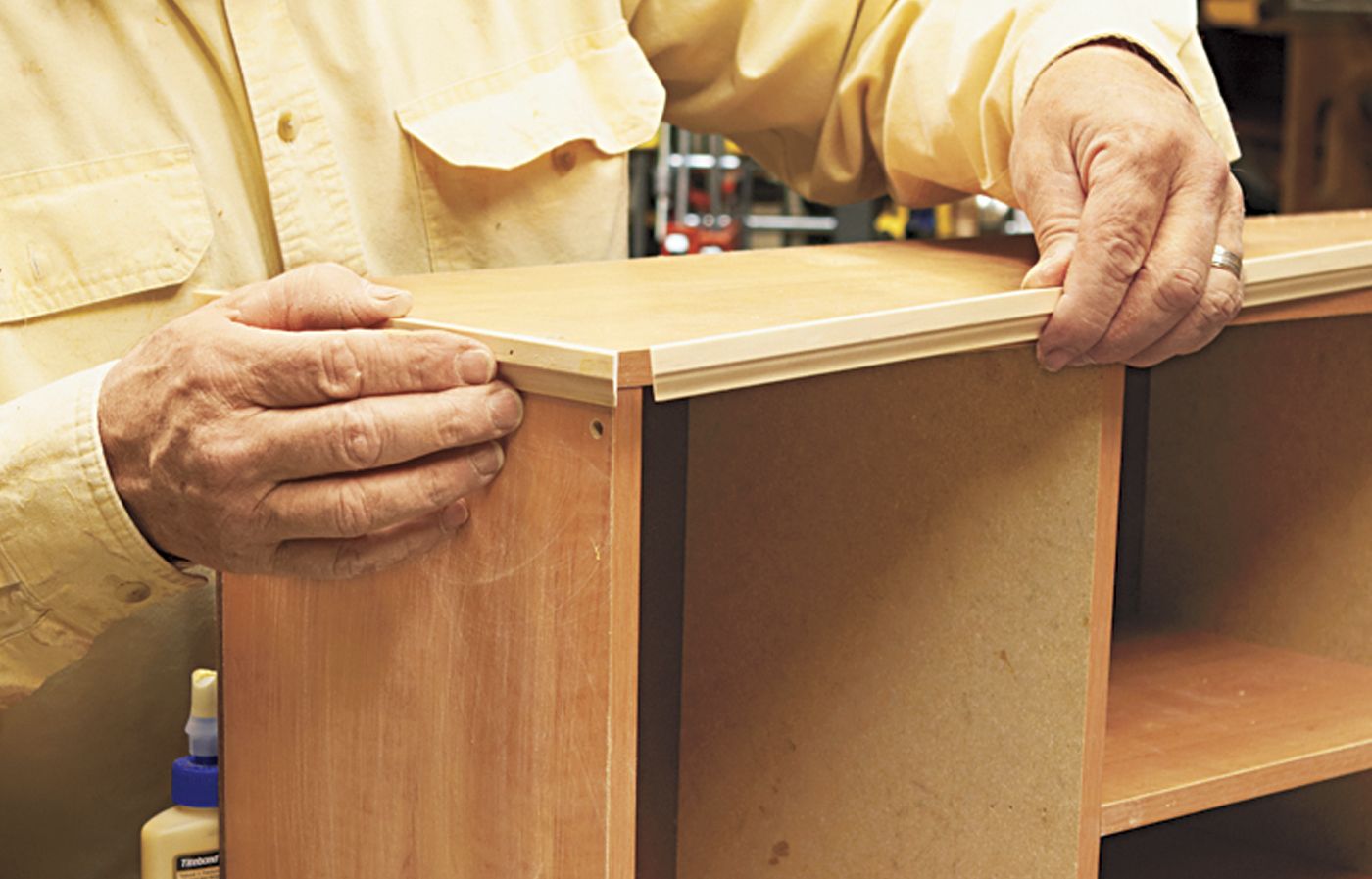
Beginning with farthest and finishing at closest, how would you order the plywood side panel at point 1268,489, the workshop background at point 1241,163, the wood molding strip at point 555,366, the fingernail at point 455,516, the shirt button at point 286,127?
the workshop background at point 1241,163 < the plywood side panel at point 1268,489 < the shirt button at point 286,127 < the fingernail at point 455,516 < the wood molding strip at point 555,366

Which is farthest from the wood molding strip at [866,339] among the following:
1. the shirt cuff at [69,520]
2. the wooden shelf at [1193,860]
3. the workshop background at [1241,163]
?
the workshop background at [1241,163]

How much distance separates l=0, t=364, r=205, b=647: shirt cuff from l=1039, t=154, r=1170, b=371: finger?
53cm

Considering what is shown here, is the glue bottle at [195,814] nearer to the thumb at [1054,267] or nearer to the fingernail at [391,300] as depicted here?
the fingernail at [391,300]

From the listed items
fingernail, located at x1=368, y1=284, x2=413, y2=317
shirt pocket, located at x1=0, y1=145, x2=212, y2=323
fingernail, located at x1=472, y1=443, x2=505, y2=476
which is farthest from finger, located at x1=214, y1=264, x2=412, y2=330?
shirt pocket, located at x1=0, y1=145, x2=212, y2=323

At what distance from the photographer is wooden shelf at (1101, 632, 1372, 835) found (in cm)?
103

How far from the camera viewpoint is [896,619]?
1018 millimetres

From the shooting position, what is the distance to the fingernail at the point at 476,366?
2.53 ft

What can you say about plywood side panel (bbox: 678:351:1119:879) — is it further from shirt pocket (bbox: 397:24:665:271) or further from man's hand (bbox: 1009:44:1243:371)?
shirt pocket (bbox: 397:24:665:271)

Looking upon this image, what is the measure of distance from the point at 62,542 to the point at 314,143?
36 cm

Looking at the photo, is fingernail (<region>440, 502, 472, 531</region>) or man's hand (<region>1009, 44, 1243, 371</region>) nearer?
fingernail (<region>440, 502, 472, 531</region>)

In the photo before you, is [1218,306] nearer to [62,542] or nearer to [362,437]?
[362,437]

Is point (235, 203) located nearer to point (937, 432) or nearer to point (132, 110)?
point (132, 110)

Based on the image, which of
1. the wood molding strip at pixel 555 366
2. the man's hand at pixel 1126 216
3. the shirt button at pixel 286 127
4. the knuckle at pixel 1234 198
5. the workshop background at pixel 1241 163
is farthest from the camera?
the workshop background at pixel 1241 163

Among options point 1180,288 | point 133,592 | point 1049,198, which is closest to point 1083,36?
point 1049,198
